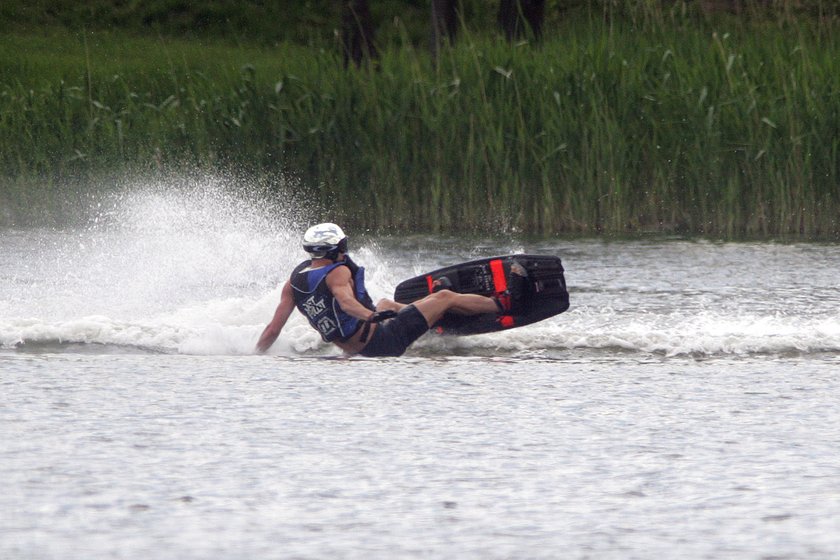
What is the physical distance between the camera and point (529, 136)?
17.4 metres

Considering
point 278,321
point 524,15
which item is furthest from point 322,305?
point 524,15

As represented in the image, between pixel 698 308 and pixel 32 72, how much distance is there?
78.7ft

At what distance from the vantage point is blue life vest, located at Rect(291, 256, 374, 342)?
1078cm

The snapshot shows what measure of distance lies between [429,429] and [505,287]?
3964mm

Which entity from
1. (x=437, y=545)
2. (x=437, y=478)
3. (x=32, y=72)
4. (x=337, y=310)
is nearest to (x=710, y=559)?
(x=437, y=545)

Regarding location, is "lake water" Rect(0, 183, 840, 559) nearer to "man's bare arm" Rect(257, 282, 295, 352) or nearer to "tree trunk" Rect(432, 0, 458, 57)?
"man's bare arm" Rect(257, 282, 295, 352)

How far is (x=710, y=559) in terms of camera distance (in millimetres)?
5348

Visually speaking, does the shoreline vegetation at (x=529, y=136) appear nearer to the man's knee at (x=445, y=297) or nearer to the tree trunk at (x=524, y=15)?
the tree trunk at (x=524, y=15)

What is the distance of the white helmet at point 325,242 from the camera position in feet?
35.3

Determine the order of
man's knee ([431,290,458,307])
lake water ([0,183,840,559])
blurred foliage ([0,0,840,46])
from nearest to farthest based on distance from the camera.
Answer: lake water ([0,183,840,559]), man's knee ([431,290,458,307]), blurred foliage ([0,0,840,46])

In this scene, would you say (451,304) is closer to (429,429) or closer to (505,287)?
(505,287)

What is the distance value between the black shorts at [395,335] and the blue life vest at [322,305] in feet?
0.49

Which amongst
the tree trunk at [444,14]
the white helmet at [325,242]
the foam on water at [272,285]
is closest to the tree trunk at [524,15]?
the tree trunk at [444,14]

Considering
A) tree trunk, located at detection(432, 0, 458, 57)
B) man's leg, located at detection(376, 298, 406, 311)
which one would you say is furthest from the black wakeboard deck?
tree trunk, located at detection(432, 0, 458, 57)
